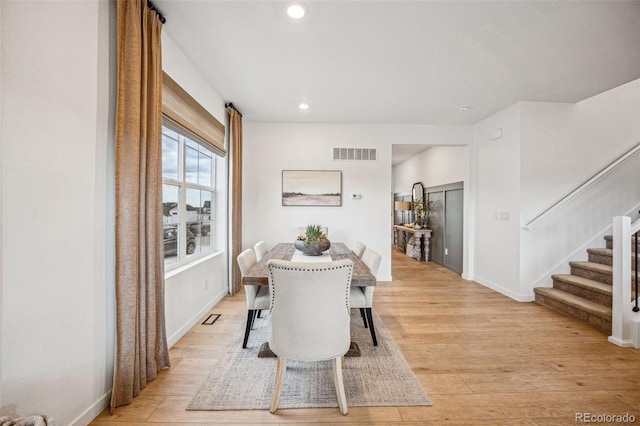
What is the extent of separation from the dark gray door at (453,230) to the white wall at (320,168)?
60.6 inches

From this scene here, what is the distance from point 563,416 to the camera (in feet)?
5.53

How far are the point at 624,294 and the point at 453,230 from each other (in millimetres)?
3125

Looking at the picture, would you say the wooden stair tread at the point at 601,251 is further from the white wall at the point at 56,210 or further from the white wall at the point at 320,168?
the white wall at the point at 56,210

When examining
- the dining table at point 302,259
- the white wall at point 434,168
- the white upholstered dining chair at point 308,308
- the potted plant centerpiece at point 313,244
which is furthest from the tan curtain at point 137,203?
the white wall at point 434,168

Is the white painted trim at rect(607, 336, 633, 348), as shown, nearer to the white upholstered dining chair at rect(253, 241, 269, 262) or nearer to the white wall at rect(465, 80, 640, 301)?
the white wall at rect(465, 80, 640, 301)

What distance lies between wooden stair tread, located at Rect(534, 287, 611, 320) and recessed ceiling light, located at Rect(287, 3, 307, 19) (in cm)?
395

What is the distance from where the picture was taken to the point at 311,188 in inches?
187

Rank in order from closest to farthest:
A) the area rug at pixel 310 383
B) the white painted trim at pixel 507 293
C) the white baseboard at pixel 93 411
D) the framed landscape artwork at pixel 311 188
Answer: the white baseboard at pixel 93 411 → the area rug at pixel 310 383 → the white painted trim at pixel 507 293 → the framed landscape artwork at pixel 311 188

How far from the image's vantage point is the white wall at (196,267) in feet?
8.16

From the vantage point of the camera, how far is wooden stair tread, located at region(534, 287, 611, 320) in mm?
2857

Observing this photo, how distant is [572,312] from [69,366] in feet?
14.9

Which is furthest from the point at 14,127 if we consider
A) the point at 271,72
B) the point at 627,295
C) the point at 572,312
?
the point at 572,312

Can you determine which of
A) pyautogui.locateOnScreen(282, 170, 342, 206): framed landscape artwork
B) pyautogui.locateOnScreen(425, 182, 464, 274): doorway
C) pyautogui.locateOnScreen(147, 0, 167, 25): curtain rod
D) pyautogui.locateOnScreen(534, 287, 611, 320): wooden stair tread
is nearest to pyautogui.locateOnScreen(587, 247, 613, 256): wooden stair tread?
pyautogui.locateOnScreen(534, 287, 611, 320): wooden stair tread

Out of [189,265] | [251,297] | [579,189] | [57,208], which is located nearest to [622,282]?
[579,189]
